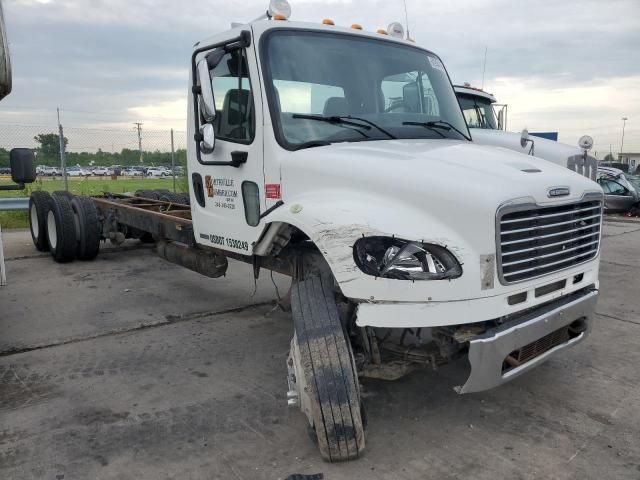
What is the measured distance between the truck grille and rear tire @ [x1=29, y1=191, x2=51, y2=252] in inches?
306

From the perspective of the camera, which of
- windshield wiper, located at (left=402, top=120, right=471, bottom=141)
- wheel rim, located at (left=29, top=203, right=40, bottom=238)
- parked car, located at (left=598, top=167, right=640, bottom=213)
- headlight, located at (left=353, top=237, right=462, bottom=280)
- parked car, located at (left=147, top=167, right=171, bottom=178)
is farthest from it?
parked car, located at (left=598, top=167, right=640, bottom=213)

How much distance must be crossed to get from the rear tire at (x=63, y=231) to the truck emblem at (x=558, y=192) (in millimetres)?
7091

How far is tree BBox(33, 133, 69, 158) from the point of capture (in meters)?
13.7

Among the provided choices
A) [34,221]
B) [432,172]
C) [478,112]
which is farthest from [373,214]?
[478,112]

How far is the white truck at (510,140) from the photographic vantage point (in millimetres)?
8750

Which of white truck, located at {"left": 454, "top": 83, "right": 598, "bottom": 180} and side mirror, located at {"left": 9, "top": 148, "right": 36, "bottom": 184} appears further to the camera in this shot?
white truck, located at {"left": 454, "top": 83, "right": 598, "bottom": 180}

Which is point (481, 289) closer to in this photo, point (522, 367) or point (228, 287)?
point (522, 367)

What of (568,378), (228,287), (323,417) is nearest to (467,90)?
(228,287)

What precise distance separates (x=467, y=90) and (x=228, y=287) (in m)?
6.01

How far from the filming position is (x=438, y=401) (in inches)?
151

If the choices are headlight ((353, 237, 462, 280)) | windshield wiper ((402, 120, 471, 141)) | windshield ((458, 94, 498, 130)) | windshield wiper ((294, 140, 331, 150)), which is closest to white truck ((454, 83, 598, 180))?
windshield ((458, 94, 498, 130))

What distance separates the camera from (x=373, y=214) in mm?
2957

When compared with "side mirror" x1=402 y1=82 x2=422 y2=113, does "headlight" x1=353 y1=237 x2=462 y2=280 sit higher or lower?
lower

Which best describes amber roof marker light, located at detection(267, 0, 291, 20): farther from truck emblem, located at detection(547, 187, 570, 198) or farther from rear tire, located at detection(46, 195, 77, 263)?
rear tire, located at detection(46, 195, 77, 263)
